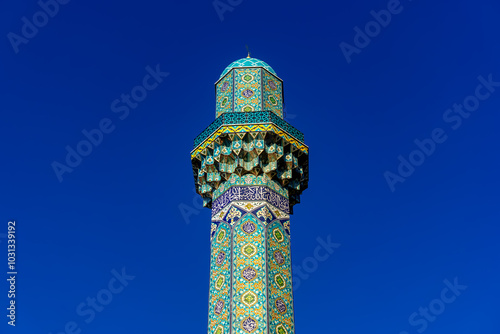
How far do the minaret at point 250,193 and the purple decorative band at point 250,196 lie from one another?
0.02 metres

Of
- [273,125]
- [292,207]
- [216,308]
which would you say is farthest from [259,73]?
[216,308]

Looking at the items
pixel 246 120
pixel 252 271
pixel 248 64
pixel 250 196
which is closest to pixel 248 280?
pixel 252 271

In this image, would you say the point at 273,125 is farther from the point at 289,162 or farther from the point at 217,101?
the point at 217,101

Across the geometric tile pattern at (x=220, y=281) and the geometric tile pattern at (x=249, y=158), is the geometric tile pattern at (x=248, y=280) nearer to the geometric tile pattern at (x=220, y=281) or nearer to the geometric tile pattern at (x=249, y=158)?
the geometric tile pattern at (x=220, y=281)

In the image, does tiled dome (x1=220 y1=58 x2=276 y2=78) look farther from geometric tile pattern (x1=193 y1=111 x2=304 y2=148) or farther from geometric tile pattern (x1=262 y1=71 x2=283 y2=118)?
geometric tile pattern (x1=193 y1=111 x2=304 y2=148)

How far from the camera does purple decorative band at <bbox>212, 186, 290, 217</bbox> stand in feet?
48.9

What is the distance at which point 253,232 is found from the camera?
1434 centimetres

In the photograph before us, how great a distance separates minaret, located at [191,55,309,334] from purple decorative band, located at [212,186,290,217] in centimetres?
2

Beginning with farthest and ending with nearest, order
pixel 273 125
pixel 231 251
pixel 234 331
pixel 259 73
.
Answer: pixel 259 73
pixel 273 125
pixel 231 251
pixel 234 331

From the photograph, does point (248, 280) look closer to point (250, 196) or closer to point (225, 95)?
point (250, 196)

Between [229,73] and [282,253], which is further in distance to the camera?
[229,73]

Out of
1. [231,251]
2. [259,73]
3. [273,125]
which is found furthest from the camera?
[259,73]

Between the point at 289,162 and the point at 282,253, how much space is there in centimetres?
232

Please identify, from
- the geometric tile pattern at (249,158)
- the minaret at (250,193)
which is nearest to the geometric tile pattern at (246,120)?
the minaret at (250,193)
